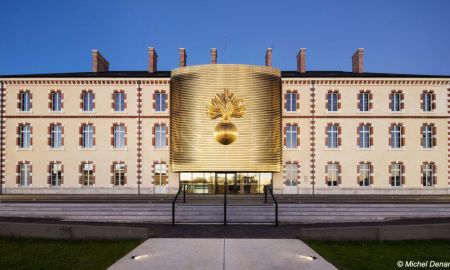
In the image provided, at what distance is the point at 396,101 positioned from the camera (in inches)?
1328

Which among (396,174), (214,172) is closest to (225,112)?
(214,172)

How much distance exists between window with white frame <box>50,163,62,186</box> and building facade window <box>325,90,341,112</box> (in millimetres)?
27428

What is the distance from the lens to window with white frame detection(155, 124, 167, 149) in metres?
33.6

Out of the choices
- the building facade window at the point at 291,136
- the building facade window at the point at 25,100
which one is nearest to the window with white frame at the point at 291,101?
the building facade window at the point at 291,136

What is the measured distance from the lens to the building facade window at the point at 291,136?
3344 centimetres

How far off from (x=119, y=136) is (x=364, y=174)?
81.0 feet

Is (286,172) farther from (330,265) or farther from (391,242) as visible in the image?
(330,265)

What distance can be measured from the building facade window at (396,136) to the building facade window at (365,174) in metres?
3.18

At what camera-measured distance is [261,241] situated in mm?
12484

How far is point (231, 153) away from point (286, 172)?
634cm

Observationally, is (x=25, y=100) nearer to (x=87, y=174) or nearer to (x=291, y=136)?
(x=87, y=174)

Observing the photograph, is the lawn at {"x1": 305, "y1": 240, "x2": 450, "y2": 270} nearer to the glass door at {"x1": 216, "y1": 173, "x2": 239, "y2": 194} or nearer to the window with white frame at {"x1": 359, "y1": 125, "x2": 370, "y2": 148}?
the glass door at {"x1": 216, "y1": 173, "x2": 239, "y2": 194}

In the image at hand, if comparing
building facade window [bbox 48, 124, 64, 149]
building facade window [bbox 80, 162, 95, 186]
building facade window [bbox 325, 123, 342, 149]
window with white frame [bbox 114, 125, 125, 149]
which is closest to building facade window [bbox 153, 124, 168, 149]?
window with white frame [bbox 114, 125, 125, 149]

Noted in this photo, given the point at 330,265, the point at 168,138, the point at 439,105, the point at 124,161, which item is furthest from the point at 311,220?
the point at 439,105
